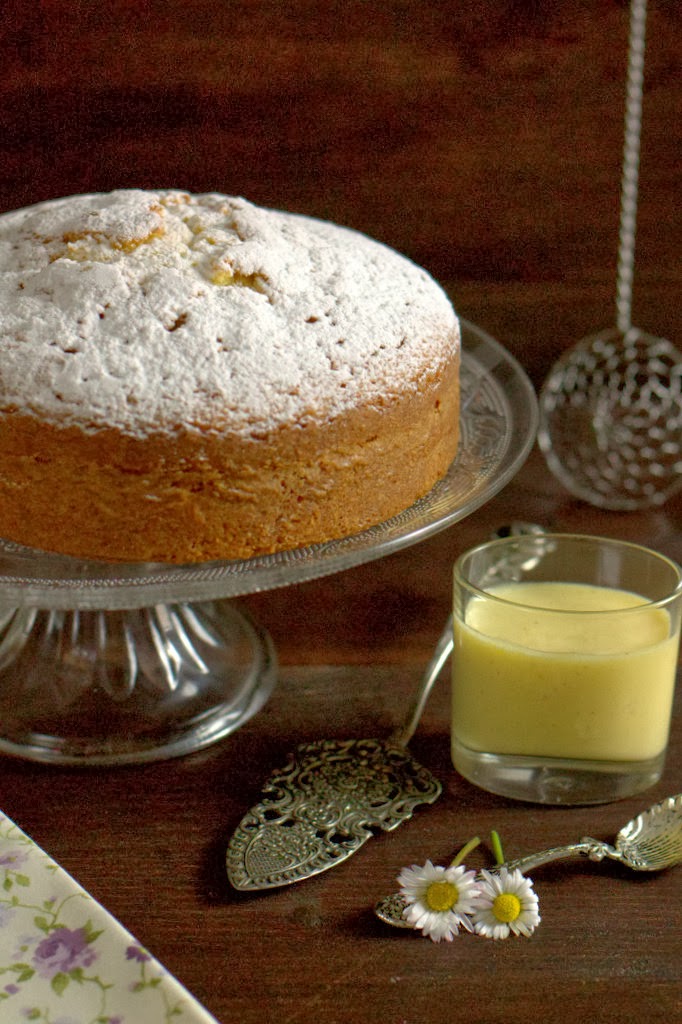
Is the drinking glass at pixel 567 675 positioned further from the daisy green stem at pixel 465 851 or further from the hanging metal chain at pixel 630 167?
the hanging metal chain at pixel 630 167

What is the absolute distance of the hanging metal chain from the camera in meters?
1.33

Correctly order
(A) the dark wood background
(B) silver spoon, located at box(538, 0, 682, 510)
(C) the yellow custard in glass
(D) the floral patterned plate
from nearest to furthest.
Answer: (D) the floral patterned plate → (C) the yellow custard in glass → (A) the dark wood background → (B) silver spoon, located at box(538, 0, 682, 510)

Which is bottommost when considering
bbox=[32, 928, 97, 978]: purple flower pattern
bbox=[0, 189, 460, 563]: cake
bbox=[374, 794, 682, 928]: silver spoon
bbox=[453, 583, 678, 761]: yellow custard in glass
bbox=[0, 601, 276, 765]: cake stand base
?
bbox=[0, 601, 276, 765]: cake stand base

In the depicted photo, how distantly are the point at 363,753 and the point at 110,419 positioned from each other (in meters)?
0.38

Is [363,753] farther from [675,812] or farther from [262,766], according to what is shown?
[675,812]

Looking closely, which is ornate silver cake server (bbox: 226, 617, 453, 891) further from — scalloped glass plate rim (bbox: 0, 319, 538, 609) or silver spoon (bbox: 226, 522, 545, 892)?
scalloped glass plate rim (bbox: 0, 319, 538, 609)

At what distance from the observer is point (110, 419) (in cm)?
93

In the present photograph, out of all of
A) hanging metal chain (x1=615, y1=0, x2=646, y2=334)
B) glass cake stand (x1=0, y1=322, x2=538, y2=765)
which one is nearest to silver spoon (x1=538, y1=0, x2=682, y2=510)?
hanging metal chain (x1=615, y1=0, x2=646, y2=334)

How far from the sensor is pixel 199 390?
0.94 m

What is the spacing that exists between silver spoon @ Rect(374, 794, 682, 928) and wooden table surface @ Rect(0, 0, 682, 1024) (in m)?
0.03

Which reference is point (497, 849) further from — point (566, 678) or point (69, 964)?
point (69, 964)

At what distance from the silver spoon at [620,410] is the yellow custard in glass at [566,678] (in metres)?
0.45

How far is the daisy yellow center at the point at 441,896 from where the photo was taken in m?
0.89

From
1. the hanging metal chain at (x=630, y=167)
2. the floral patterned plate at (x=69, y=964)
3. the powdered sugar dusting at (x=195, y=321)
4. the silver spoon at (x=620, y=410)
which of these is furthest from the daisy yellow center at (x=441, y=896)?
the hanging metal chain at (x=630, y=167)
